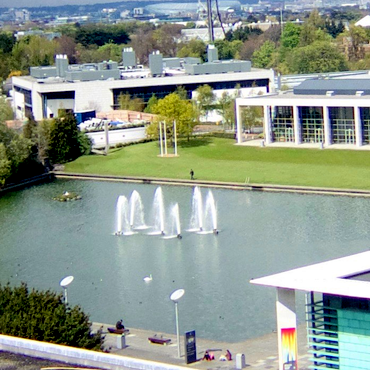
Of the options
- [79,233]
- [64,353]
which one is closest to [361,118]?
[79,233]

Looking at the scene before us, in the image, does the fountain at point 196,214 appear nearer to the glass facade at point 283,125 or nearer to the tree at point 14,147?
the tree at point 14,147

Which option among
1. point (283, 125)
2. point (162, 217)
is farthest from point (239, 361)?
point (283, 125)

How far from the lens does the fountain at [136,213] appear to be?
18.8m

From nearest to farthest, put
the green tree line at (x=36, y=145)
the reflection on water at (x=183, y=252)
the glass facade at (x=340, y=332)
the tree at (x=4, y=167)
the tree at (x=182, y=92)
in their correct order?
the glass facade at (x=340, y=332), the reflection on water at (x=183, y=252), the tree at (x=4, y=167), the green tree line at (x=36, y=145), the tree at (x=182, y=92)

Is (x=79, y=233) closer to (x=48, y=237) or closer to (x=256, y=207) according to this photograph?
(x=48, y=237)

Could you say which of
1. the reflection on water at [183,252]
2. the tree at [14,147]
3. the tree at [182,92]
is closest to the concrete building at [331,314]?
the reflection on water at [183,252]

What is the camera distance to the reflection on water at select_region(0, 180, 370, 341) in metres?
13.1

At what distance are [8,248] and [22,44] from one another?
114 ft

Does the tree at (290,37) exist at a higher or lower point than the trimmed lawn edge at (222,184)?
higher

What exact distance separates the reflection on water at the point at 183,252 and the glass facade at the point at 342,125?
4.90 m

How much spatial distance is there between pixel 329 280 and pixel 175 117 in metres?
Result: 19.4

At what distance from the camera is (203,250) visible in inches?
648

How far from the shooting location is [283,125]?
26.9 m

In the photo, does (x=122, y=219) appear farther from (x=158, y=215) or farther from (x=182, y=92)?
(x=182, y=92)
